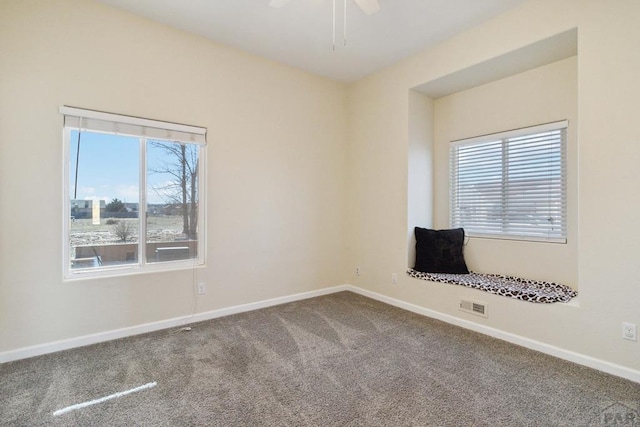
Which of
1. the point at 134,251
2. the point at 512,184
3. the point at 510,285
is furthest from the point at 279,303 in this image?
the point at 512,184

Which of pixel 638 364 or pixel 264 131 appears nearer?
pixel 638 364

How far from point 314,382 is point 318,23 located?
3119 millimetres

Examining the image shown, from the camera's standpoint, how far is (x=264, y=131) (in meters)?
3.71

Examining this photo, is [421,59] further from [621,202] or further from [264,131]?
[621,202]

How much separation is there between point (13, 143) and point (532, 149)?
463 centimetres

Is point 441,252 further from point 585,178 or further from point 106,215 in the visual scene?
point 106,215

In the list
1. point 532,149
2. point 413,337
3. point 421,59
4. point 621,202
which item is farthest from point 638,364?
point 421,59

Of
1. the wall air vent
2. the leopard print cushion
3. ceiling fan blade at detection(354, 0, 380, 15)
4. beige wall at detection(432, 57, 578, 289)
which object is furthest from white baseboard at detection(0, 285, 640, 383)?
ceiling fan blade at detection(354, 0, 380, 15)

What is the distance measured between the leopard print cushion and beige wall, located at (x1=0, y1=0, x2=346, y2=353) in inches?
61.1

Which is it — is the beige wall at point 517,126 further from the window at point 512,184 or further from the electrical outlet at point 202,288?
the electrical outlet at point 202,288

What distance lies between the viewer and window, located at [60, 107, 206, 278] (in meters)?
2.71

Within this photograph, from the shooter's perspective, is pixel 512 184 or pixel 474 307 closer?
pixel 474 307

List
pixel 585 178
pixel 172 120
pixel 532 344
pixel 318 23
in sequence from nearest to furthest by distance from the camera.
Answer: pixel 585 178, pixel 532 344, pixel 318 23, pixel 172 120

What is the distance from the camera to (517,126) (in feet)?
10.6
